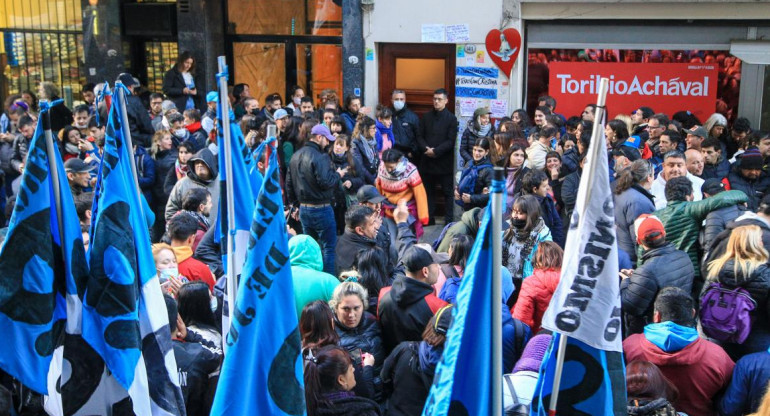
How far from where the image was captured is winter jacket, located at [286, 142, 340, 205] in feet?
29.9

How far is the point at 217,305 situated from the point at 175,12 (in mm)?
9929

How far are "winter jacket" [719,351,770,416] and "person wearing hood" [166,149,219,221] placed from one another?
15.9 ft

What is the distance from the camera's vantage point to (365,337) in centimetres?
544

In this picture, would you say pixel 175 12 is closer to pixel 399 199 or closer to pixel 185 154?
pixel 185 154

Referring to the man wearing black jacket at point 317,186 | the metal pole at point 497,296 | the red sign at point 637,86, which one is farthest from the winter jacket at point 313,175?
the metal pole at point 497,296

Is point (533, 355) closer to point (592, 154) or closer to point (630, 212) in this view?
point (592, 154)

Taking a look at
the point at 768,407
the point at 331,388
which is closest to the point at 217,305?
the point at 331,388

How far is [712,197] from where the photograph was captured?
6977 mm

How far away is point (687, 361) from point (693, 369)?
8 centimetres

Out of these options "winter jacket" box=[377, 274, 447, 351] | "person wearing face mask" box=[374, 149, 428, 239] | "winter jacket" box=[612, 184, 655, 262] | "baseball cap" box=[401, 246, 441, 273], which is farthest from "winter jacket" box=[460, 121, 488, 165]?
"winter jacket" box=[377, 274, 447, 351]

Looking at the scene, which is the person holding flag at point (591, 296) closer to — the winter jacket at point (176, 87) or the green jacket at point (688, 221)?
the green jacket at point (688, 221)

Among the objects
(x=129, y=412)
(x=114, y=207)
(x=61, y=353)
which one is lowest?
(x=129, y=412)

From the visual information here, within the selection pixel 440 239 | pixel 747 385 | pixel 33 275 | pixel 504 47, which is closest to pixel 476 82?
pixel 504 47

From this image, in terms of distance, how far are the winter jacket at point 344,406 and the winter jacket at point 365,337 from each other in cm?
91
